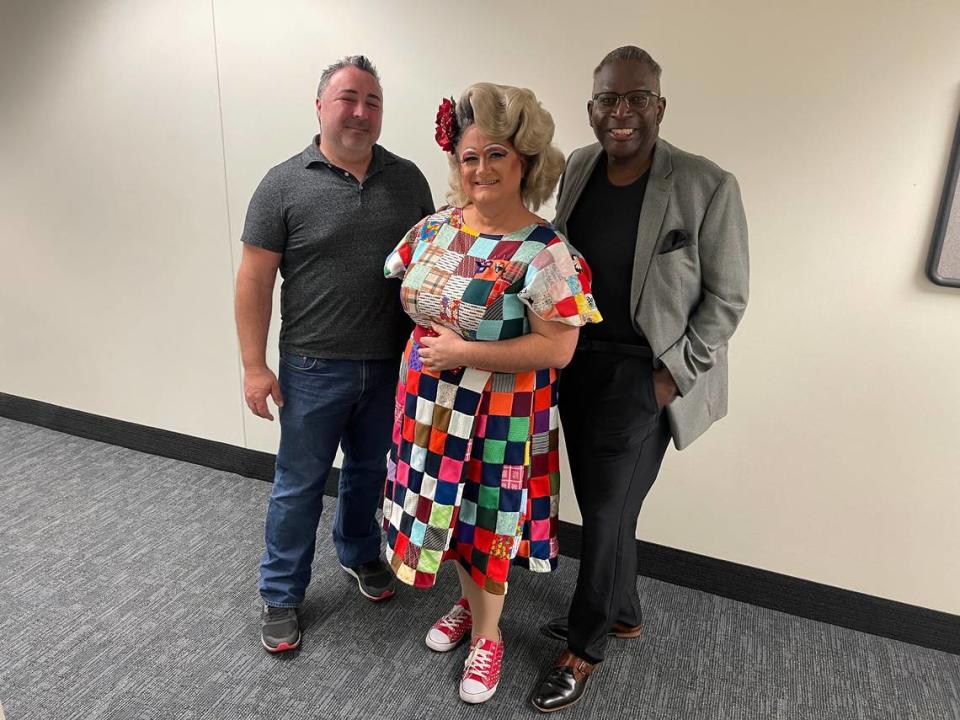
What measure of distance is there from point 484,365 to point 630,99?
63 centimetres

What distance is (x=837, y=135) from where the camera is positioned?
5.84 ft

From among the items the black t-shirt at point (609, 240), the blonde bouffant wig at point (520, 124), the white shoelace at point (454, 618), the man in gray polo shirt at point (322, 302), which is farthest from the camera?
the white shoelace at point (454, 618)

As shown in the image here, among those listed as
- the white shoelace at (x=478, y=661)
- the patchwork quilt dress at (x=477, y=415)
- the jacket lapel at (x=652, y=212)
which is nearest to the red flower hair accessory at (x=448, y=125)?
the patchwork quilt dress at (x=477, y=415)

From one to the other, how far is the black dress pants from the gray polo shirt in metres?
0.52

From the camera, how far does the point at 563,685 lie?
173 centimetres

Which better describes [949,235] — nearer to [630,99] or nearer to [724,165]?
[724,165]

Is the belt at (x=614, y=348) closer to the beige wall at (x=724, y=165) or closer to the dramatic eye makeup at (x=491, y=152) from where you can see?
the dramatic eye makeup at (x=491, y=152)

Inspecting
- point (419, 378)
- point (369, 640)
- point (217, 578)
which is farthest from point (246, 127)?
point (369, 640)

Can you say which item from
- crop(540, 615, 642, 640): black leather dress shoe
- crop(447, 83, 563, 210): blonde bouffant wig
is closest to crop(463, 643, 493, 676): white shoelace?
crop(540, 615, 642, 640): black leather dress shoe

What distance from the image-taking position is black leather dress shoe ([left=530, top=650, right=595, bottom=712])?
67.3 inches

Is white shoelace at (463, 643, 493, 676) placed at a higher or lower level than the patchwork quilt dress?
lower

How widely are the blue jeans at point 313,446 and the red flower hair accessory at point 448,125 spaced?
0.61 metres

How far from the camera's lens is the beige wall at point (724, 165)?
5.80 ft

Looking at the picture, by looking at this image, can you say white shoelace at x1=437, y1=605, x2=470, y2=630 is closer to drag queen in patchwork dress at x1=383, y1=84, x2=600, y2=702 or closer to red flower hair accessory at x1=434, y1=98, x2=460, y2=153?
drag queen in patchwork dress at x1=383, y1=84, x2=600, y2=702
